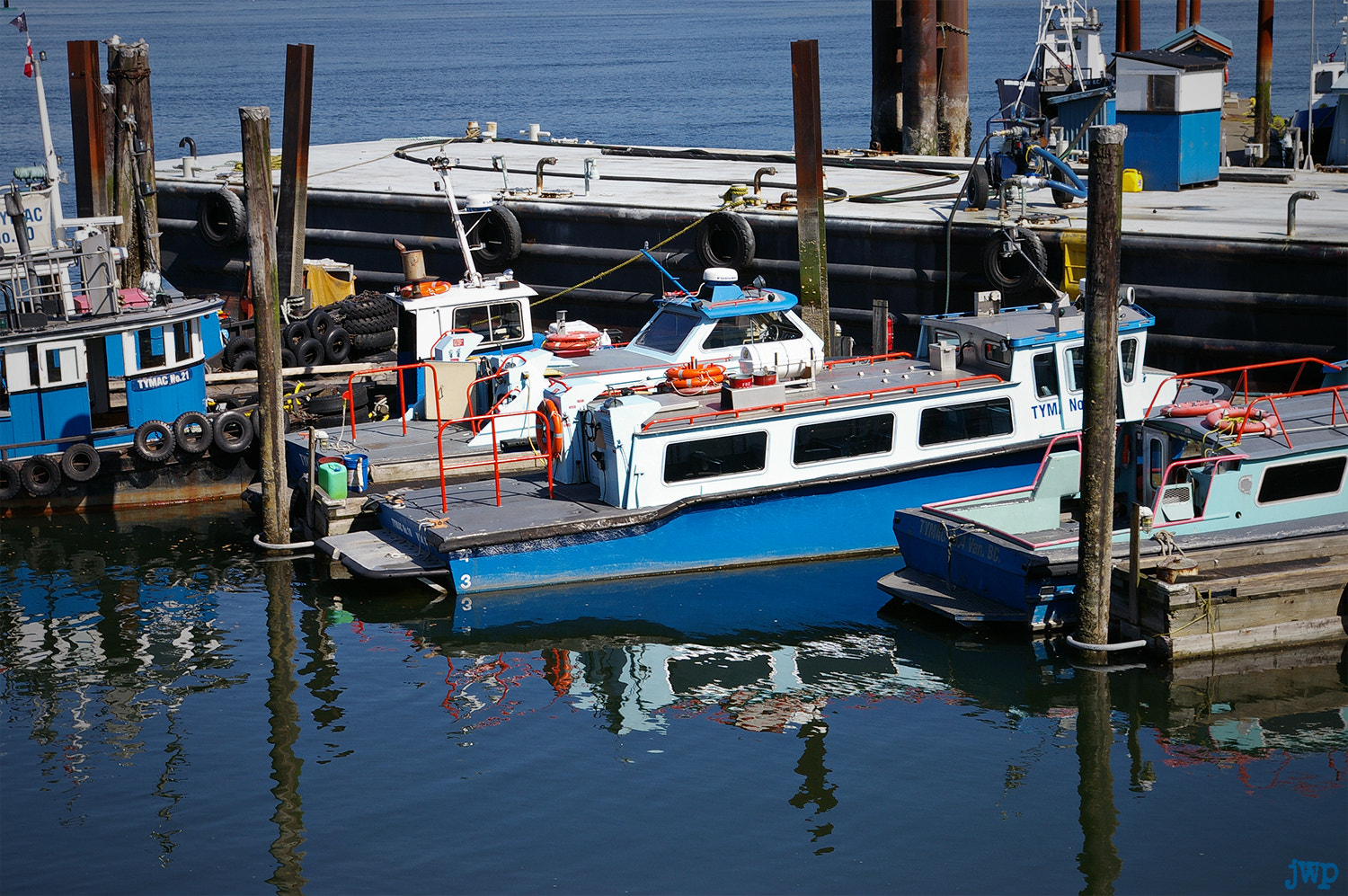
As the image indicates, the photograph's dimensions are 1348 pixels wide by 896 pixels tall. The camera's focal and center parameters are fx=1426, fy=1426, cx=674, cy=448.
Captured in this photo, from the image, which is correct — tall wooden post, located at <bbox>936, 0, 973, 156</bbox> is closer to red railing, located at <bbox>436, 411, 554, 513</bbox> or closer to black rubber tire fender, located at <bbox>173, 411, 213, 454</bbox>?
red railing, located at <bbox>436, 411, 554, 513</bbox>

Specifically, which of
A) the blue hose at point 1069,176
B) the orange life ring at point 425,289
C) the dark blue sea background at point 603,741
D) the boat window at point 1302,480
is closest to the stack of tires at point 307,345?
the orange life ring at point 425,289

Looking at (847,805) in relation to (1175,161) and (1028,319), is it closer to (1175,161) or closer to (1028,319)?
(1028,319)

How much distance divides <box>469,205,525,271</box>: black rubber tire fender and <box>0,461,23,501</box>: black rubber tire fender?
29.5 feet

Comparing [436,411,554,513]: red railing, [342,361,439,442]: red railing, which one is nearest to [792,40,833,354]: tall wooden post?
[436,411,554,513]: red railing

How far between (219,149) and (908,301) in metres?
35.5

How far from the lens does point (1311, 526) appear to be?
13164 millimetres

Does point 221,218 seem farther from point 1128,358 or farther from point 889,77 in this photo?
point 1128,358

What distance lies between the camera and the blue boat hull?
561 inches

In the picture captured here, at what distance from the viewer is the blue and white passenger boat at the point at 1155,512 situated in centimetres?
1291

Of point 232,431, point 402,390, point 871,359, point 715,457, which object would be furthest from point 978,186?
point 232,431

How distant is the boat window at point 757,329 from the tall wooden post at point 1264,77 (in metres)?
21.5

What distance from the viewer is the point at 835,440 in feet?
49.5

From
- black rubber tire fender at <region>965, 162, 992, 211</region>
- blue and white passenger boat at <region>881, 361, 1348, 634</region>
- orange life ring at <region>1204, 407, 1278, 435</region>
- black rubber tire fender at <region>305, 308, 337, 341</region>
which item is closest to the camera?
blue and white passenger boat at <region>881, 361, 1348, 634</region>

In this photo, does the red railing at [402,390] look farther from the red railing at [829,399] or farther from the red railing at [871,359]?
the red railing at [871,359]
